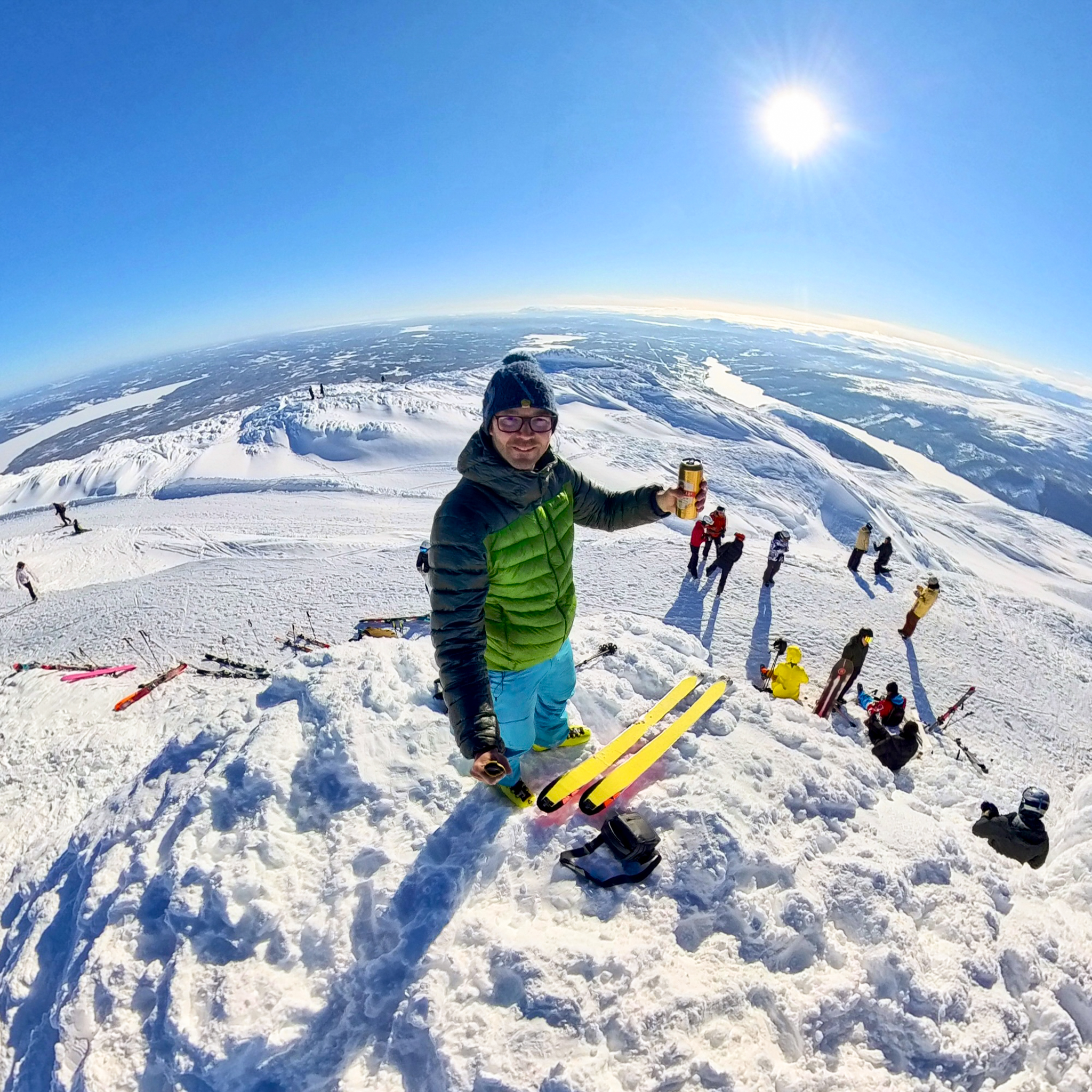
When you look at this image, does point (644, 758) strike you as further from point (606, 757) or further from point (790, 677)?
point (790, 677)

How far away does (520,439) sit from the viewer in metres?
2.82

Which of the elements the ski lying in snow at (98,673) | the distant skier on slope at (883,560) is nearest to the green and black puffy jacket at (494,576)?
the ski lying in snow at (98,673)

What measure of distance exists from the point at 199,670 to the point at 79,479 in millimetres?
30103

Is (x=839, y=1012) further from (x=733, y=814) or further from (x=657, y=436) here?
(x=657, y=436)

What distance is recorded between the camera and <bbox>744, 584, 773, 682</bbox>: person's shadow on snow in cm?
884

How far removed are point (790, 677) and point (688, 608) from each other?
3.88 meters

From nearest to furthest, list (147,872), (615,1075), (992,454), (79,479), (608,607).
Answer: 1. (615,1075)
2. (147,872)
3. (608,607)
4. (79,479)
5. (992,454)

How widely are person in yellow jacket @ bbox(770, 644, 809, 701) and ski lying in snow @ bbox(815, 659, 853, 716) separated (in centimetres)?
39

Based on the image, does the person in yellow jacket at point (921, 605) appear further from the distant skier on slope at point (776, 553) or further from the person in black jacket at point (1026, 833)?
the person in black jacket at point (1026, 833)

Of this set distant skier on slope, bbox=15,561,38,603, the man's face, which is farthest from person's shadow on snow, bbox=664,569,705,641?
distant skier on slope, bbox=15,561,38,603

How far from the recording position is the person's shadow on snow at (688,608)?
1002cm

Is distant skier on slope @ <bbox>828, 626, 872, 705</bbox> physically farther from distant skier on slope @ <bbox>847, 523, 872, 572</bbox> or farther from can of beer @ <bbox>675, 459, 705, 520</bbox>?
distant skier on slope @ <bbox>847, 523, 872, 572</bbox>

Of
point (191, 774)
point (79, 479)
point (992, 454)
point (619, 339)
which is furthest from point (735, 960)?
point (619, 339)

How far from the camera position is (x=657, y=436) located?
1163 inches
